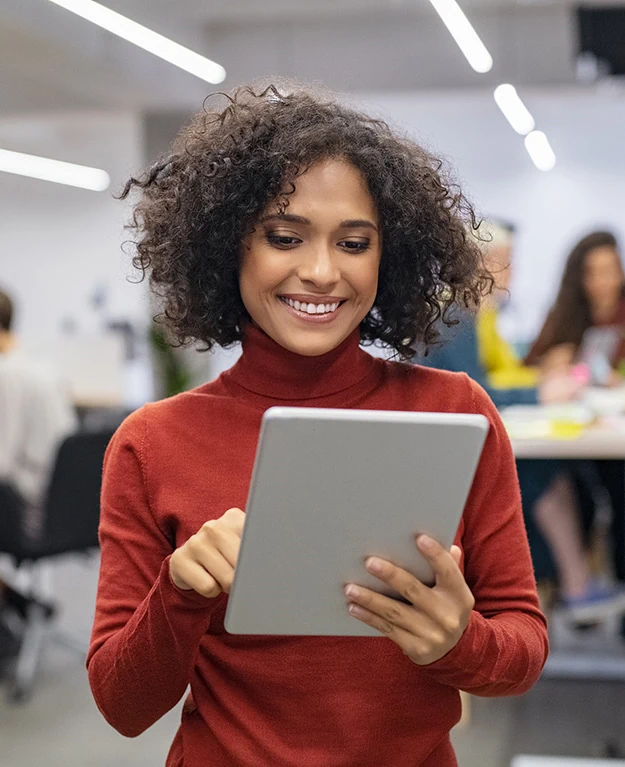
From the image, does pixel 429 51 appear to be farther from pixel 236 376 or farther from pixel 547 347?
pixel 236 376

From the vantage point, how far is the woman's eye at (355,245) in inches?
45.5

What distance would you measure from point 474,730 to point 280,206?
2427 mm

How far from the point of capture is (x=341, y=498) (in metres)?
0.89

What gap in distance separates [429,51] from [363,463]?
8.81m

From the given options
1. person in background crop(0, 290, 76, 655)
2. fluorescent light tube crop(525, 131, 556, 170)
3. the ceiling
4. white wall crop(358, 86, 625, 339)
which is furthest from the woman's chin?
fluorescent light tube crop(525, 131, 556, 170)

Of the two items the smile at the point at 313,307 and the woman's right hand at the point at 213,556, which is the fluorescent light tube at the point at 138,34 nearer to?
the smile at the point at 313,307

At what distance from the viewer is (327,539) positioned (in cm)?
91

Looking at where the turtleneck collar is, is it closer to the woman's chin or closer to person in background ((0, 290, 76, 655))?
the woman's chin

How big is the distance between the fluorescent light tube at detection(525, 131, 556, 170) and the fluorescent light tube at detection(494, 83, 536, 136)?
83 mm

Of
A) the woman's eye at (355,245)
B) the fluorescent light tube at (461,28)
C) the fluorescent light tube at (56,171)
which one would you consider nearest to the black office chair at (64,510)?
the woman's eye at (355,245)

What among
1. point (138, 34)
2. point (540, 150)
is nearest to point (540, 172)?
point (540, 150)

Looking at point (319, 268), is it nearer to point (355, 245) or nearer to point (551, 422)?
point (355, 245)

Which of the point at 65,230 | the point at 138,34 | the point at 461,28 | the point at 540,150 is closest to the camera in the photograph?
the point at 138,34

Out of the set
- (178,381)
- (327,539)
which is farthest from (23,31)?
(327,539)
